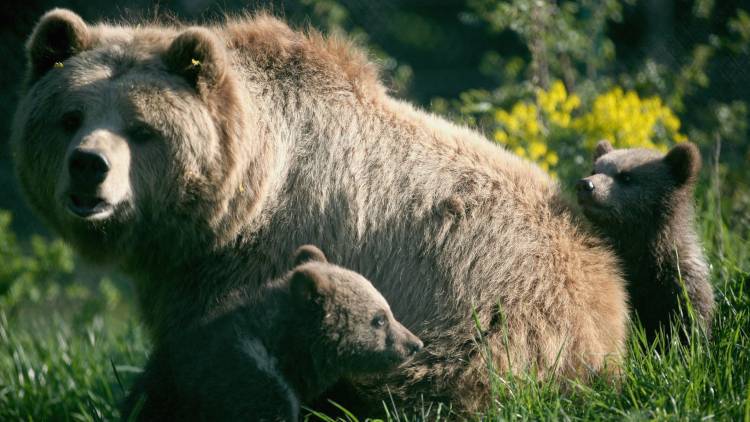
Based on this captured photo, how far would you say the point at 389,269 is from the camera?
13.9 ft

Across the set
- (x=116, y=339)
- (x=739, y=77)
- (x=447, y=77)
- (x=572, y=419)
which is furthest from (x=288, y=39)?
(x=447, y=77)

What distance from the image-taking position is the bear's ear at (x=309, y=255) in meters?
3.96

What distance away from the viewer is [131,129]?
12.8 ft

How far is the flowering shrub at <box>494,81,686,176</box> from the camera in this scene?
6.51 meters

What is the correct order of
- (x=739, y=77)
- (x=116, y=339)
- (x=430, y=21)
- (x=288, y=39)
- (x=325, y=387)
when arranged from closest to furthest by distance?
(x=325, y=387)
(x=288, y=39)
(x=116, y=339)
(x=739, y=77)
(x=430, y=21)

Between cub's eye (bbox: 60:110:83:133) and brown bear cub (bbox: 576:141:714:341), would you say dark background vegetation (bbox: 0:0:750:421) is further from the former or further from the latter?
cub's eye (bbox: 60:110:83:133)

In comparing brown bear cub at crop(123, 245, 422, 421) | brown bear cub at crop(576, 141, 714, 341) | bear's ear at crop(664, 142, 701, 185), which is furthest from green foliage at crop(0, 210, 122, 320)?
bear's ear at crop(664, 142, 701, 185)

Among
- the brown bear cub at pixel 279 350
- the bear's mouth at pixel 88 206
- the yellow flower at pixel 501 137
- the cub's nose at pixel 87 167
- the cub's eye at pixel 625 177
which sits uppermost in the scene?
the cub's eye at pixel 625 177

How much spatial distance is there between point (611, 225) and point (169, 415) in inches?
92.3

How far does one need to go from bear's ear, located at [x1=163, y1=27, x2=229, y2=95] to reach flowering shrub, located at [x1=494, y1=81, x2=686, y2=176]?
9.41ft

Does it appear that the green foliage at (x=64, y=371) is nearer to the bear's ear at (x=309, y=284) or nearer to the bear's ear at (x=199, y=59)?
the bear's ear at (x=309, y=284)

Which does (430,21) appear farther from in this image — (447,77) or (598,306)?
(598,306)

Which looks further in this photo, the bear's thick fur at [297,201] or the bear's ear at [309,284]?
the bear's thick fur at [297,201]

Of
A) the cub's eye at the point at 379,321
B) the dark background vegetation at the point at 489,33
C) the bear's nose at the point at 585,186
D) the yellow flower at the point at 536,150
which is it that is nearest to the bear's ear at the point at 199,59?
the cub's eye at the point at 379,321
